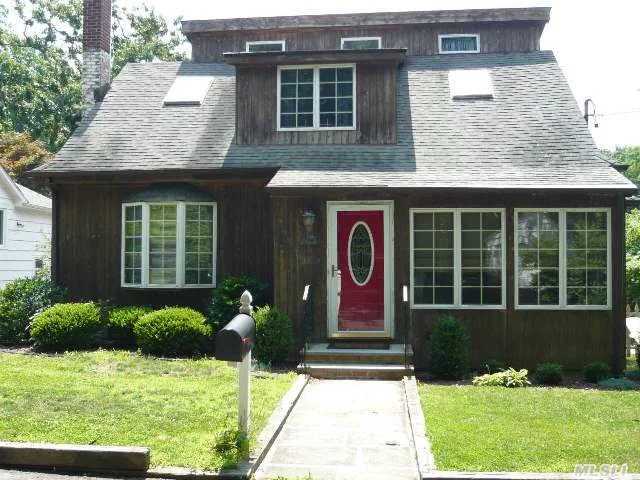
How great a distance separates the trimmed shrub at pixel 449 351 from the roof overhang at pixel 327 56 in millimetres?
5465

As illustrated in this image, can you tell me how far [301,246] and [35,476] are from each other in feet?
21.5

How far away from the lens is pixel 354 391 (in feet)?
29.1

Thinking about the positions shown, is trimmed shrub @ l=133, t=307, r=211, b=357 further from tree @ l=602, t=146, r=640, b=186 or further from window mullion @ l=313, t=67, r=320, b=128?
tree @ l=602, t=146, r=640, b=186

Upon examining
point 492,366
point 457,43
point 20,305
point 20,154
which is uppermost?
point 457,43

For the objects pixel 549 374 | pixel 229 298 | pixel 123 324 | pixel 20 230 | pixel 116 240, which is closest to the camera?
pixel 549 374

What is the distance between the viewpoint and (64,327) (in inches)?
452

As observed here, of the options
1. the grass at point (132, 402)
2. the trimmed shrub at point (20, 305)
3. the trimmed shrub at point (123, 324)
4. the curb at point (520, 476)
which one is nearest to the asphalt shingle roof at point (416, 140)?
the trimmed shrub at point (20, 305)

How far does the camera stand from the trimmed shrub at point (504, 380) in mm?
9648

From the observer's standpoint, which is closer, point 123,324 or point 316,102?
point 123,324

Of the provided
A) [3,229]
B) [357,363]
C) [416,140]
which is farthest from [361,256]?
[3,229]

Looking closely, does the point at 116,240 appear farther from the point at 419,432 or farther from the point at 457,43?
the point at 457,43

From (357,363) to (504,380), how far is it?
2250 millimetres

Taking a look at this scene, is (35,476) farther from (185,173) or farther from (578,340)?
(578,340)

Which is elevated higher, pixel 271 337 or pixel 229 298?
pixel 229 298
